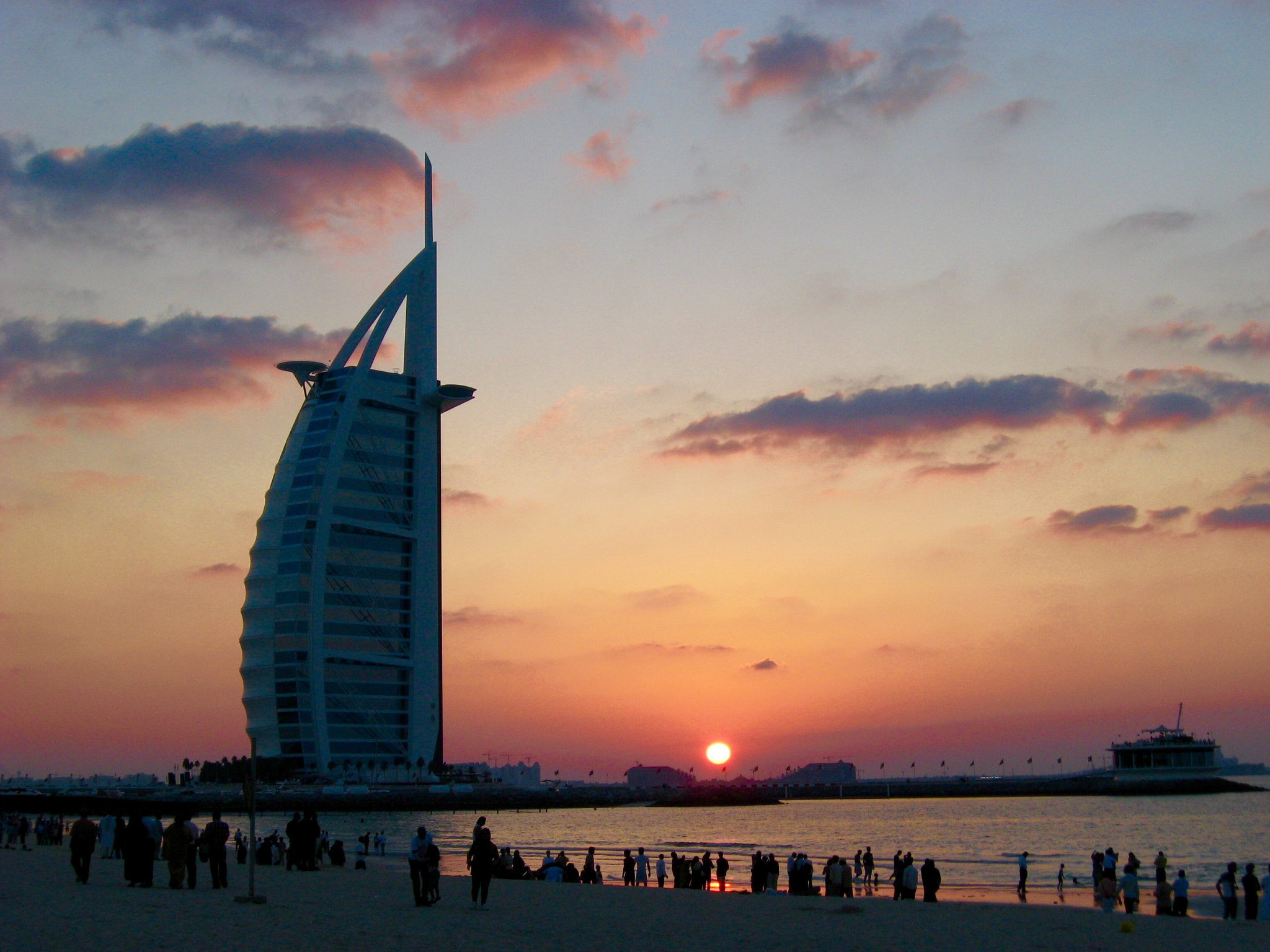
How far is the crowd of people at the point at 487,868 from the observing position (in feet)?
83.3

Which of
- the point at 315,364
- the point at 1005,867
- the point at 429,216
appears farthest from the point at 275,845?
the point at 429,216

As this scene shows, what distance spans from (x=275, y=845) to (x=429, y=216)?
112 metres

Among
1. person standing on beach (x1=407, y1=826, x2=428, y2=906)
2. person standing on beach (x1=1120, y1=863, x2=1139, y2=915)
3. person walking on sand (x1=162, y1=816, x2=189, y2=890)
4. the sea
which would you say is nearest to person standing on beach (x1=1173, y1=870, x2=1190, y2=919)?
person standing on beach (x1=1120, y1=863, x2=1139, y2=915)

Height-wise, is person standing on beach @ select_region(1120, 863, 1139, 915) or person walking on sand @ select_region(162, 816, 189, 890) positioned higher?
person walking on sand @ select_region(162, 816, 189, 890)

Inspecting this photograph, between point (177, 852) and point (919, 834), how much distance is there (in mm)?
75701

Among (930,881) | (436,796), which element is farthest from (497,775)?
(930,881)

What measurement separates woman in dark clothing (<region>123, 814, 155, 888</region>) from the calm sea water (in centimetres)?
2445

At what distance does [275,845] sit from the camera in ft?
151

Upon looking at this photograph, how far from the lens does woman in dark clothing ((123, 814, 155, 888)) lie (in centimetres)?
2542

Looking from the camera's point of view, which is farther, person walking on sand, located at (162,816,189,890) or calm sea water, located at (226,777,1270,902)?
calm sea water, located at (226,777,1270,902)

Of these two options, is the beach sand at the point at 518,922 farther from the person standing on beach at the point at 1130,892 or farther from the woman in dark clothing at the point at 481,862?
the woman in dark clothing at the point at 481,862

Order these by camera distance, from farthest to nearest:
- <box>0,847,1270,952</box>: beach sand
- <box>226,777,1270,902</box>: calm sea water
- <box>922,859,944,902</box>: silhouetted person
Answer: <box>226,777,1270,902</box>: calm sea water
<box>922,859,944,902</box>: silhouetted person
<box>0,847,1270,952</box>: beach sand

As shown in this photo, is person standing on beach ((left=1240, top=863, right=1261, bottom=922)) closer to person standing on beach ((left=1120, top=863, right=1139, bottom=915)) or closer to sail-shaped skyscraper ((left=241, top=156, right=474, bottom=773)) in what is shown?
person standing on beach ((left=1120, top=863, right=1139, bottom=915))

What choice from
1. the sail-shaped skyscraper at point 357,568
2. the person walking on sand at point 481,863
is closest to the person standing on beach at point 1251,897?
the person walking on sand at point 481,863
